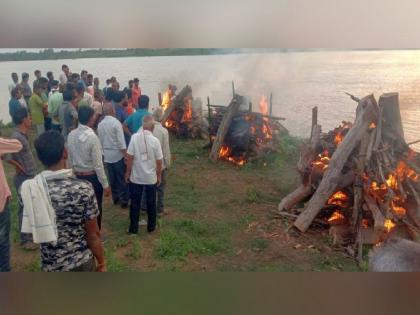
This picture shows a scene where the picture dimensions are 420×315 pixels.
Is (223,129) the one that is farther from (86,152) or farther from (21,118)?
(21,118)

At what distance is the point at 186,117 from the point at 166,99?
2.19ft

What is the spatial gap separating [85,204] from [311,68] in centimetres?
811

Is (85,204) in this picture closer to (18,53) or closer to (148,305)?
(148,305)

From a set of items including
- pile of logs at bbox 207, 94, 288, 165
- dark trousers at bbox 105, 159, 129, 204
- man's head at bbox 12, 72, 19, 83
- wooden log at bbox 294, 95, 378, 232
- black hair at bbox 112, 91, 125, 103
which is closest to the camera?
wooden log at bbox 294, 95, 378, 232

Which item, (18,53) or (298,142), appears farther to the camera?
→ (298,142)

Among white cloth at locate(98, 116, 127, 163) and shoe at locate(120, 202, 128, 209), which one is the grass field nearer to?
shoe at locate(120, 202, 128, 209)

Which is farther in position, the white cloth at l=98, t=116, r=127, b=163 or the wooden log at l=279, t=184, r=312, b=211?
the wooden log at l=279, t=184, r=312, b=211

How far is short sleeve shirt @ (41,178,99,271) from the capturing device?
9.32 feet

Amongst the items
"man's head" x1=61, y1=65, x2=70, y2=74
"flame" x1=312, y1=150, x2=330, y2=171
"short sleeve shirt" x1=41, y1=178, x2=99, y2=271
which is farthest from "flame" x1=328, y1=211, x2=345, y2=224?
"man's head" x1=61, y1=65, x2=70, y2=74

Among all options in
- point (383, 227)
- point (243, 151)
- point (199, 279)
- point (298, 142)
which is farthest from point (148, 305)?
point (298, 142)

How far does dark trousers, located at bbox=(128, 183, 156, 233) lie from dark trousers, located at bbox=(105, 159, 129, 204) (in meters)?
0.82

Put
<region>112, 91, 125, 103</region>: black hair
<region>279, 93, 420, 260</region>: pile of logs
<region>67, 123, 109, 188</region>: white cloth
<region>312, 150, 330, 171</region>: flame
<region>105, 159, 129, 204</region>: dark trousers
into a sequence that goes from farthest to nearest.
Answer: <region>112, 91, 125, 103</region>: black hair, <region>312, 150, 330, 171</region>: flame, <region>105, 159, 129, 204</region>: dark trousers, <region>279, 93, 420, 260</region>: pile of logs, <region>67, 123, 109, 188</region>: white cloth

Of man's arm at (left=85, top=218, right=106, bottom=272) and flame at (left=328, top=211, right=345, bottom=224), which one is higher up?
man's arm at (left=85, top=218, right=106, bottom=272)

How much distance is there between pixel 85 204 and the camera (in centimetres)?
287
